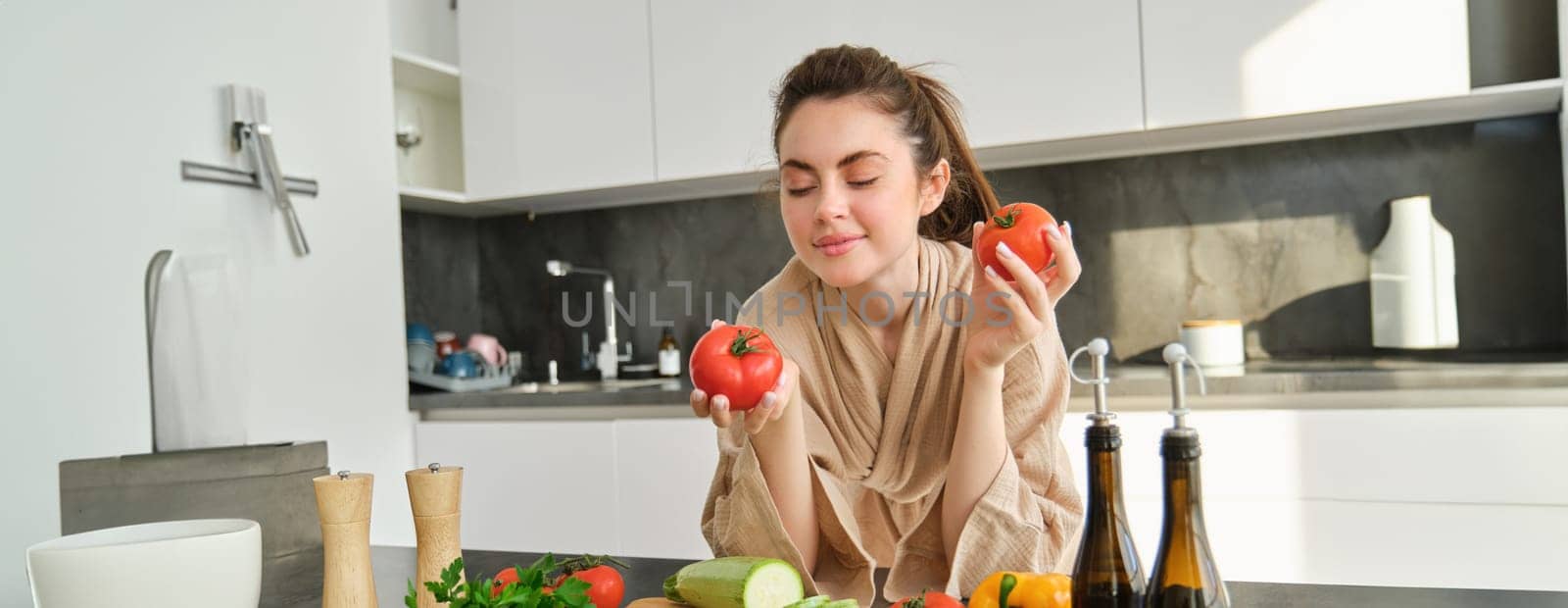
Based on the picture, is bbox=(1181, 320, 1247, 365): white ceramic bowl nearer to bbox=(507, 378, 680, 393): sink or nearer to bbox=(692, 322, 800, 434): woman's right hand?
bbox=(507, 378, 680, 393): sink

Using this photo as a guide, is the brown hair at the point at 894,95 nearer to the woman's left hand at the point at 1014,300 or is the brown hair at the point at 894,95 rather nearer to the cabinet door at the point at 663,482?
the woman's left hand at the point at 1014,300

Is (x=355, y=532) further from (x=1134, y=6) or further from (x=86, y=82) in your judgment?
(x=1134, y=6)

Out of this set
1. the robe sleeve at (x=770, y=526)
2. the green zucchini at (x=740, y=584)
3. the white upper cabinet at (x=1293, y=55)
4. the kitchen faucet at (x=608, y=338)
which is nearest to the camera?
the green zucchini at (x=740, y=584)

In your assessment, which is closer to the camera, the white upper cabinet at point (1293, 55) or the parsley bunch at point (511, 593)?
the parsley bunch at point (511, 593)

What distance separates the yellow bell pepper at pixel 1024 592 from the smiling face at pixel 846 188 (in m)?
0.59

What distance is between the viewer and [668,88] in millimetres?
2949

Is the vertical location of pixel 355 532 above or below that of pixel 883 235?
below

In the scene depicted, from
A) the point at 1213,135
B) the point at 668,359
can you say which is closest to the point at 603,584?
the point at 1213,135

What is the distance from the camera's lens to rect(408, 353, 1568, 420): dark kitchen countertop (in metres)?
2.03

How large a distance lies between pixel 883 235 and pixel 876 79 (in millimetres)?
236

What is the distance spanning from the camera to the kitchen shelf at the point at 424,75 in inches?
121

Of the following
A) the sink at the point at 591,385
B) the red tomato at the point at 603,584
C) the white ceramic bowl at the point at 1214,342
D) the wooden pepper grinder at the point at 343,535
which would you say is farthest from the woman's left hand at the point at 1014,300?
the sink at the point at 591,385

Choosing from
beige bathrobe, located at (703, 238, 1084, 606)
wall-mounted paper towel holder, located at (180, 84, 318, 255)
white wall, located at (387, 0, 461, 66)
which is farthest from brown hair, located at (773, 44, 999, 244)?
white wall, located at (387, 0, 461, 66)

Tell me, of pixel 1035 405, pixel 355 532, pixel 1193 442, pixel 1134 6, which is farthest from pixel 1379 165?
pixel 355 532
